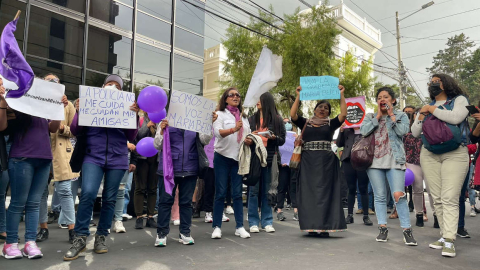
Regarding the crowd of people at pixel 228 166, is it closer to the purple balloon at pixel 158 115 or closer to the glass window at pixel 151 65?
the purple balloon at pixel 158 115

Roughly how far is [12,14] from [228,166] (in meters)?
12.0

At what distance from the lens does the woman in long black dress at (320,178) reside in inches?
213

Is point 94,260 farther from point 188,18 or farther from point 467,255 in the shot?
point 188,18

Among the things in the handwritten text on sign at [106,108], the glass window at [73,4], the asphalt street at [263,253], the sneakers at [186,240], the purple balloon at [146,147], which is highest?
the glass window at [73,4]

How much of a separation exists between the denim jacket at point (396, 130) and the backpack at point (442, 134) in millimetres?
285

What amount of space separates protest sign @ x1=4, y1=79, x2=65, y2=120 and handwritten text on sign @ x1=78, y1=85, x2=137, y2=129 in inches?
9.5

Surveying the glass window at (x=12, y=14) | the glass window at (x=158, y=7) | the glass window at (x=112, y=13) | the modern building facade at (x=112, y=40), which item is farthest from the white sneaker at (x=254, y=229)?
the glass window at (x=158, y=7)

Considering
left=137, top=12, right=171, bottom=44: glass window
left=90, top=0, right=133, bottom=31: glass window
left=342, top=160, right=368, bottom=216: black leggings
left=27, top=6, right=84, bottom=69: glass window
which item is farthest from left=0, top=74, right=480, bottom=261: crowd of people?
left=137, top=12, right=171, bottom=44: glass window

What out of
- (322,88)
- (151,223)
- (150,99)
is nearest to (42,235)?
(151,223)

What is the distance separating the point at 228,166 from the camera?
18.1 ft

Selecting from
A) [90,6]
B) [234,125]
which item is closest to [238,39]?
[90,6]

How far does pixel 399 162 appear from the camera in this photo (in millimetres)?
5004

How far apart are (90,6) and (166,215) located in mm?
14365

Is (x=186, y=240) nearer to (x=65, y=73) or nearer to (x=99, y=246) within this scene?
(x=99, y=246)
